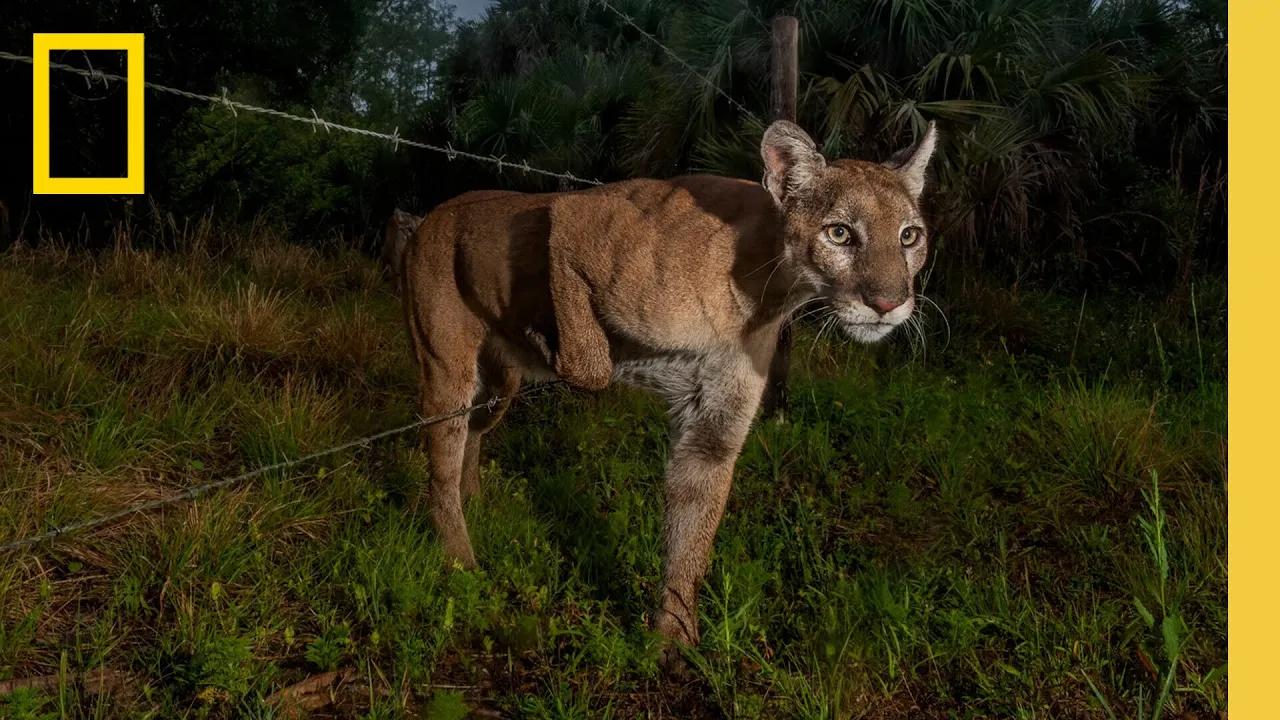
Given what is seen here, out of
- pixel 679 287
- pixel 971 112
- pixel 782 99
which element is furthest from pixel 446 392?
pixel 971 112

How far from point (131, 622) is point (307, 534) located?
0.67 meters

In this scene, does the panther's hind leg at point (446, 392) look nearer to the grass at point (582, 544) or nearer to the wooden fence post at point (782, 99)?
the grass at point (582, 544)

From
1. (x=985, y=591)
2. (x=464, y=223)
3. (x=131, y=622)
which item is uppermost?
(x=464, y=223)

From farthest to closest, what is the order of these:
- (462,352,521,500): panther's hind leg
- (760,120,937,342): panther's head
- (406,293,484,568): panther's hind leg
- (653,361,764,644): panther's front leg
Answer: (462,352,521,500): panther's hind leg, (406,293,484,568): panther's hind leg, (653,361,764,644): panther's front leg, (760,120,937,342): panther's head

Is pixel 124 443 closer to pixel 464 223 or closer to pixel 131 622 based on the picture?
pixel 131 622

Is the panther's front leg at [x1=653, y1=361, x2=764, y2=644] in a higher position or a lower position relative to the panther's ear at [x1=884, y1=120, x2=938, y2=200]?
lower

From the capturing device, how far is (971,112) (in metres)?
5.84

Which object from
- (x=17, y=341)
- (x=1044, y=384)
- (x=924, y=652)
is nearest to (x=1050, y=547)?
(x=924, y=652)

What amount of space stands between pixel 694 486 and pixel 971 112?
11.6ft

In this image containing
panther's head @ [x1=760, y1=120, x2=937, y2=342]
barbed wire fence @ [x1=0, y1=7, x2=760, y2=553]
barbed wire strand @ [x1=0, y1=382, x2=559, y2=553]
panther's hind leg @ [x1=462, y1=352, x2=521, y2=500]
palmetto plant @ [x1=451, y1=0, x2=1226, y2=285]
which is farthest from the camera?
palmetto plant @ [x1=451, y1=0, x2=1226, y2=285]

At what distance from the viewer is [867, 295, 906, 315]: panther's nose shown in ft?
8.96

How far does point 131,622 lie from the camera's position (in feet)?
10.6

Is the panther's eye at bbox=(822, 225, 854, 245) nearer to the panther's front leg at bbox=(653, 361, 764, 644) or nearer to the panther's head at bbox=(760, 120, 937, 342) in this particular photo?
the panther's head at bbox=(760, 120, 937, 342)

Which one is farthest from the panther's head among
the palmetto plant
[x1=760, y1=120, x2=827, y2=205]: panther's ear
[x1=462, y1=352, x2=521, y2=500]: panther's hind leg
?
the palmetto plant
